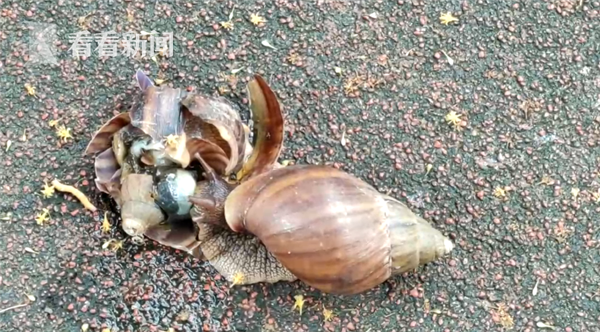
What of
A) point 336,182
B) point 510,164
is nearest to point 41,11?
point 336,182

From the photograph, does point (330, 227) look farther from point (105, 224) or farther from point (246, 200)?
point (105, 224)

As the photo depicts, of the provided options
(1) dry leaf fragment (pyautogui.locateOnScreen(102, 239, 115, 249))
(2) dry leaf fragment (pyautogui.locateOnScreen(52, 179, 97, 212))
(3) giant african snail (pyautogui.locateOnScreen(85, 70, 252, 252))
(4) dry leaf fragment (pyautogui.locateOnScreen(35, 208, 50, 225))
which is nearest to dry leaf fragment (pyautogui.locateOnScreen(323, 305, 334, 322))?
(3) giant african snail (pyautogui.locateOnScreen(85, 70, 252, 252))

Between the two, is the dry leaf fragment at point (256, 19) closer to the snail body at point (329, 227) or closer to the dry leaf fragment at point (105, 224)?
the snail body at point (329, 227)

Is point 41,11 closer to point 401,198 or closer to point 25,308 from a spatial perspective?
point 25,308

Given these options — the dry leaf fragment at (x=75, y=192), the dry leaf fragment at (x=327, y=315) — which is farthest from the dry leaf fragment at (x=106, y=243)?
the dry leaf fragment at (x=327, y=315)

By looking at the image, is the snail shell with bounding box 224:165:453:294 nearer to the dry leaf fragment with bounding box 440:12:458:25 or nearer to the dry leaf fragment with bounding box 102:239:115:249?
the dry leaf fragment with bounding box 102:239:115:249

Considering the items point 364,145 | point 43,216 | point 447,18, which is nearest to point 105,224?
point 43,216
